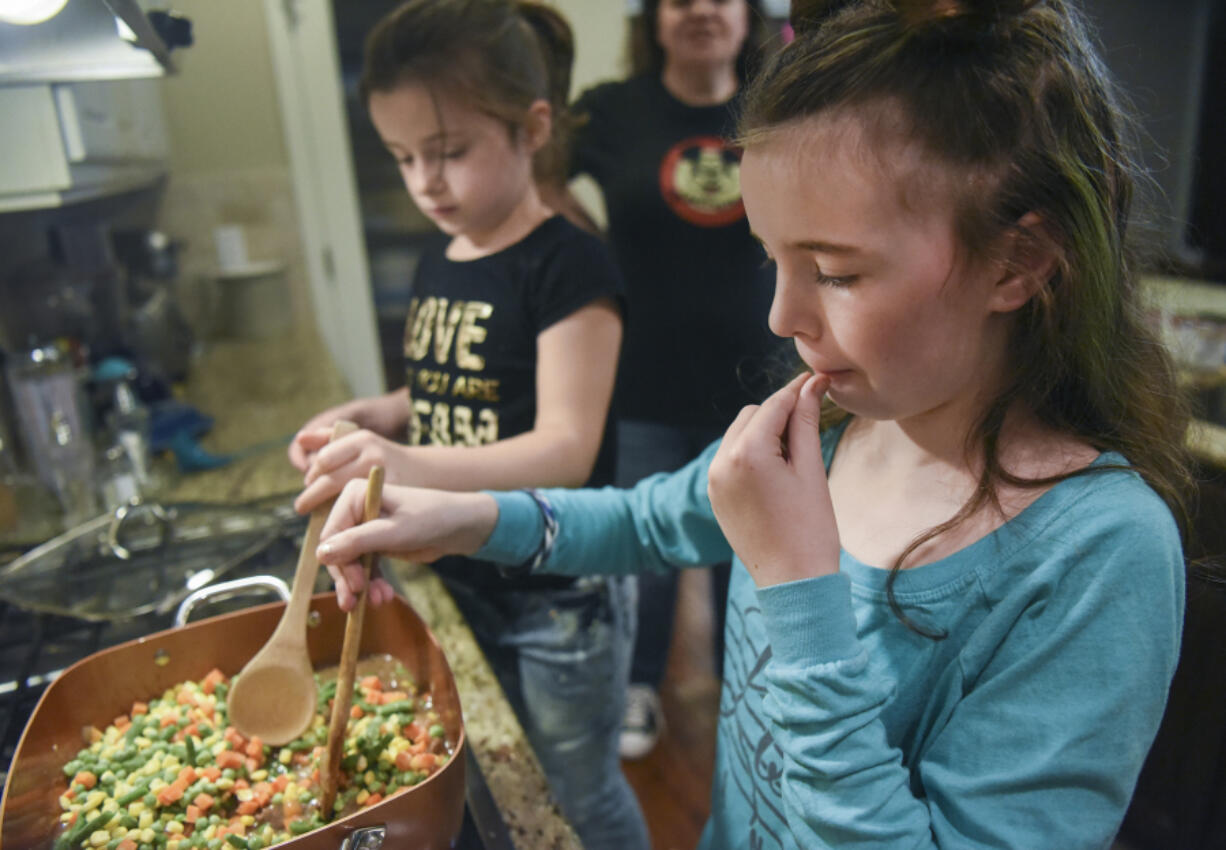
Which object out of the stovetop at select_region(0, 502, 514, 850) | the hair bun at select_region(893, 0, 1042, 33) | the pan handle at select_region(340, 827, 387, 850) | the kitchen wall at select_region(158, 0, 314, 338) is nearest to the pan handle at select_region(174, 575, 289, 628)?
the stovetop at select_region(0, 502, 514, 850)

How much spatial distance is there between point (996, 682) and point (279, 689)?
0.57m

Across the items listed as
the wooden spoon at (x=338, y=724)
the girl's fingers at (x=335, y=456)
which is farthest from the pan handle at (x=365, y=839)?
the girl's fingers at (x=335, y=456)

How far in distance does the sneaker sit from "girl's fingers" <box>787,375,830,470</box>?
1518mm

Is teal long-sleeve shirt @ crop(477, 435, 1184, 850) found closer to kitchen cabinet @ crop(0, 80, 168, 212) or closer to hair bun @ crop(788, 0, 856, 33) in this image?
hair bun @ crop(788, 0, 856, 33)

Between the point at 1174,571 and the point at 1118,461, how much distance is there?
0.08 m

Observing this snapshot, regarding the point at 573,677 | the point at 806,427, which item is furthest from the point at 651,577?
the point at 806,427

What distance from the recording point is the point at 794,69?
1.73 feet

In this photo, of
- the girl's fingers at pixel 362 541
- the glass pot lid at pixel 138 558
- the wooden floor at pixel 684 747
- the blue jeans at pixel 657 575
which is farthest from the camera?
the wooden floor at pixel 684 747

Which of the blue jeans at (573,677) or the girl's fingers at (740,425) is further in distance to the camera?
the blue jeans at (573,677)

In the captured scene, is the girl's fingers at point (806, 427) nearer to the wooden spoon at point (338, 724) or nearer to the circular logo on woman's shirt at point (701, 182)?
the wooden spoon at point (338, 724)

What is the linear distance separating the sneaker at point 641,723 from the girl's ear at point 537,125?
1.35 metres

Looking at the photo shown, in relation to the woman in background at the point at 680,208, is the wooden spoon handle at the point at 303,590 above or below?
Result: below

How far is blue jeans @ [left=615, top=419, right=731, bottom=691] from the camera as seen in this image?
1571mm

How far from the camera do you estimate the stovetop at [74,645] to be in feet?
2.29
